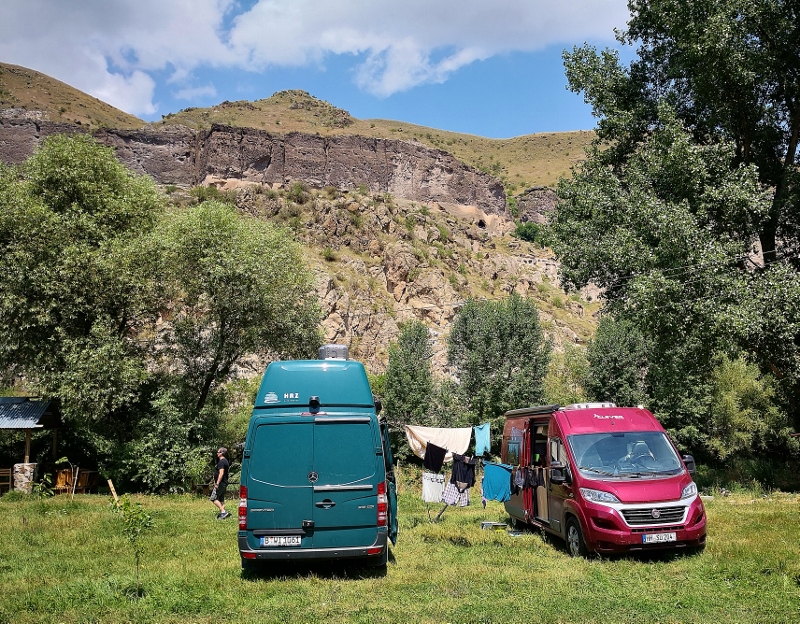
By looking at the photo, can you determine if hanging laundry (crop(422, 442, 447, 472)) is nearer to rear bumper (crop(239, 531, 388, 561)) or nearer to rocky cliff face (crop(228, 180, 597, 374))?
rear bumper (crop(239, 531, 388, 561))

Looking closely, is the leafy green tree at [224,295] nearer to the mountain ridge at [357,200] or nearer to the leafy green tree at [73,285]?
the leafy green tree at [73,285]

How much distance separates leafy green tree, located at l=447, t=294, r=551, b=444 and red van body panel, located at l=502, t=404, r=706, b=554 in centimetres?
2232

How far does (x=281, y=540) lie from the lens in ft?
25.3

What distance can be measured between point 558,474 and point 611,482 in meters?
0.89

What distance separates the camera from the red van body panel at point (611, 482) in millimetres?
8148

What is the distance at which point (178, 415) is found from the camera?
1950cm

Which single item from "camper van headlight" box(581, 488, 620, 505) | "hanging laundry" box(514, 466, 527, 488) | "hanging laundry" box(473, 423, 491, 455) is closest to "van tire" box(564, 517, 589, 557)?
"camper van headlight" box(581, 488, 620, 505)

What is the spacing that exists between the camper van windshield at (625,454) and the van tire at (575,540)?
0.82m

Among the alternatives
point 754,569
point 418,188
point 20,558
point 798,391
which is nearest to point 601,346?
point 798,391

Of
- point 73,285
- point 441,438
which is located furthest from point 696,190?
point 73,285

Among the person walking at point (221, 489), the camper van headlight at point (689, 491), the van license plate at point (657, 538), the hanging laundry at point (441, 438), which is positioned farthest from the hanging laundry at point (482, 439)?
the van license plate at point (657, 538)

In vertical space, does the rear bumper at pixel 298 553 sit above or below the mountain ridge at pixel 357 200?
below

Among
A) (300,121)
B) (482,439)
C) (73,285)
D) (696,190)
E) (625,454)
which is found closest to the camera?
(625,454)

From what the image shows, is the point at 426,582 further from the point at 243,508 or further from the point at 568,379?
the point at 568,379
